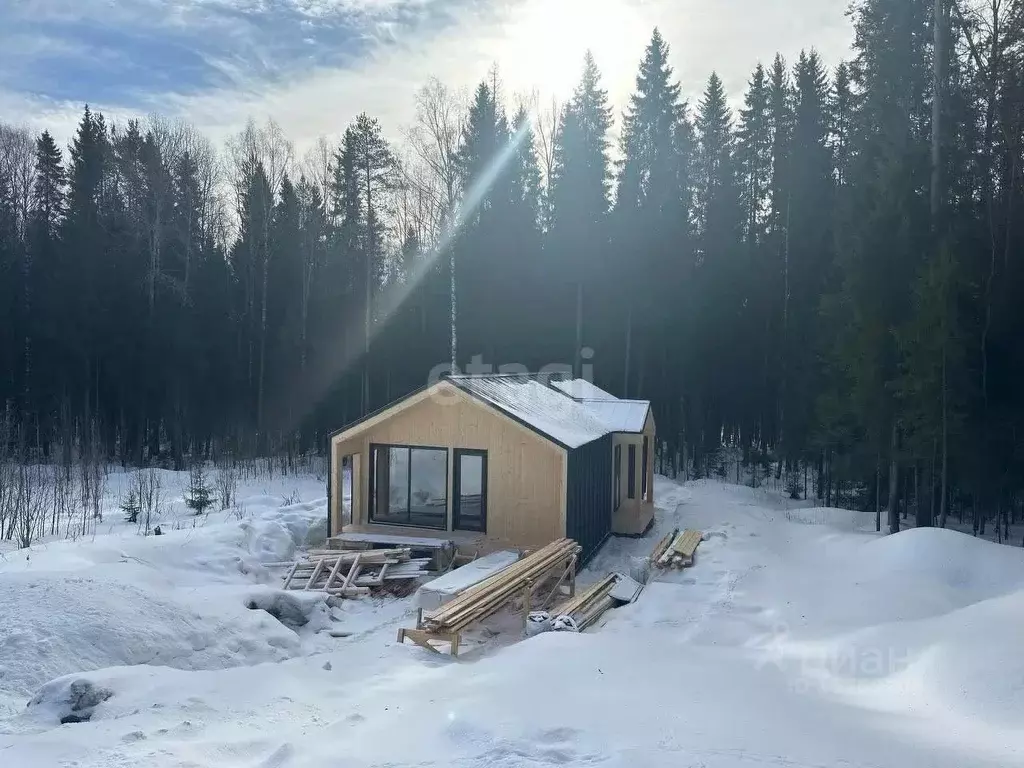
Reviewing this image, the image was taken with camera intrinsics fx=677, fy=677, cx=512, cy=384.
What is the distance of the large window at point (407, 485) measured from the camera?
13.2 m

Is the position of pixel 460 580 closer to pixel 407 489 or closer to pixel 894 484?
pixel 407 489

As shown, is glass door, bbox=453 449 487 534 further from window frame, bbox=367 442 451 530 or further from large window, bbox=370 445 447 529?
large window, bbox=370 445 447 529

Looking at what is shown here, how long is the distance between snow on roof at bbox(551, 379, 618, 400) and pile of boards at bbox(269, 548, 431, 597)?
7273 mm

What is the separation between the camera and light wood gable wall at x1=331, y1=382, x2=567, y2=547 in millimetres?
12227

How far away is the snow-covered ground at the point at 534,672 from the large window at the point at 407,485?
9.30 ft

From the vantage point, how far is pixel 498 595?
28.2 feet

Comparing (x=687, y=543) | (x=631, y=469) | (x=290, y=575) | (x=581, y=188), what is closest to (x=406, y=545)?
(x=290, y=575)

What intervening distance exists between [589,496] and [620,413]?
375cm

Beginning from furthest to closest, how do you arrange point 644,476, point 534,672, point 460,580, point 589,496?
point 644,476, point 589,496, point 460,580, point 534,672

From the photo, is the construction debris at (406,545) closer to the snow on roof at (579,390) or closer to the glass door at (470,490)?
the glass door at (470,490)

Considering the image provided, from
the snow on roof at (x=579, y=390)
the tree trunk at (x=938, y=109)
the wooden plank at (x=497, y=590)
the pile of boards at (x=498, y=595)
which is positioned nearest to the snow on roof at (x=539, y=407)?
the snow on roof at (x=579, y=390)

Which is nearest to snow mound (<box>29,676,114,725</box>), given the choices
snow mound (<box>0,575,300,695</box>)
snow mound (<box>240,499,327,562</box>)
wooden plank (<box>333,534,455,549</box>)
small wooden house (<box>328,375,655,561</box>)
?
snow mound (<box>0,575,300,695</box>)

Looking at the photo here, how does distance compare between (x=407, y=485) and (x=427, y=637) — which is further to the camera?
(x=407, y=485)

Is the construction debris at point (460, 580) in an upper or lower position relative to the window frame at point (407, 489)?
lower
